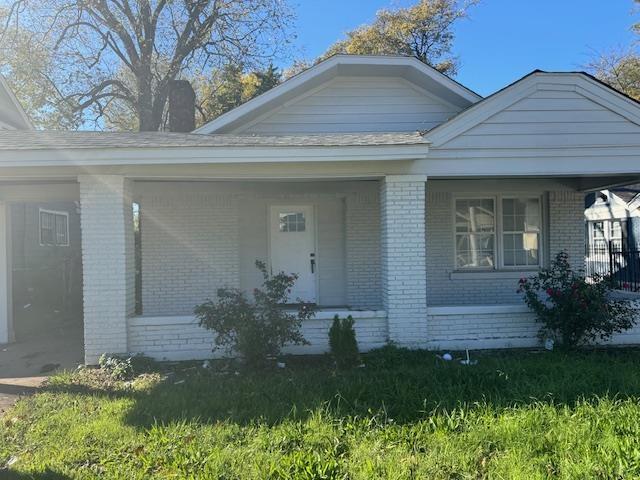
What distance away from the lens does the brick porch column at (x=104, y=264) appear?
22.2 ft

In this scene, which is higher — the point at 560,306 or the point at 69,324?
the point at 560,306

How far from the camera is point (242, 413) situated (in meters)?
4.69

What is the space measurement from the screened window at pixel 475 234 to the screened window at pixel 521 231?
250 mm

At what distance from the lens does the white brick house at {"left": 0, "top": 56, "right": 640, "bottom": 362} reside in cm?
680

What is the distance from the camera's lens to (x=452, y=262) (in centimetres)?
974

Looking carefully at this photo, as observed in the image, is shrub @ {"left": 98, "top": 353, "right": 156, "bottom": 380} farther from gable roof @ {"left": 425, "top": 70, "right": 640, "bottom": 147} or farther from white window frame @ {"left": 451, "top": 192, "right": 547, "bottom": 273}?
white window frame @ {"left": 451, "top": 192, "right": 547, "bottom": 273}

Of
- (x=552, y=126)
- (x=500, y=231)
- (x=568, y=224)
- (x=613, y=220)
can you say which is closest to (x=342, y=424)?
(x=552, y=126)

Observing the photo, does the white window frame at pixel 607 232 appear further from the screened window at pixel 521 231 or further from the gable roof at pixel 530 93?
the gable roof at pixel 530 93

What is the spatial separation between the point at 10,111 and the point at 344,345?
12.4 meters

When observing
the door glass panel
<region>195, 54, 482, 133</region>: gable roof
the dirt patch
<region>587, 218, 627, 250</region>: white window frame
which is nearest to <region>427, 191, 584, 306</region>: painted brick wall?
<region>195, 54, 482, 133</region>: gable roof

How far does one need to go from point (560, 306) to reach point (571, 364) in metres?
0.95

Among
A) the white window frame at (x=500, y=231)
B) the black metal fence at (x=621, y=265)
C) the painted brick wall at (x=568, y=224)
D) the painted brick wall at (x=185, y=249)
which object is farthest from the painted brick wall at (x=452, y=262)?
the painted brick wall at (x=185, y=249)

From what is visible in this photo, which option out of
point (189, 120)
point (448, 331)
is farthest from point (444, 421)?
point (189, 120)

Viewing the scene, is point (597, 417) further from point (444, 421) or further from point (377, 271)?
point (377, 271)
